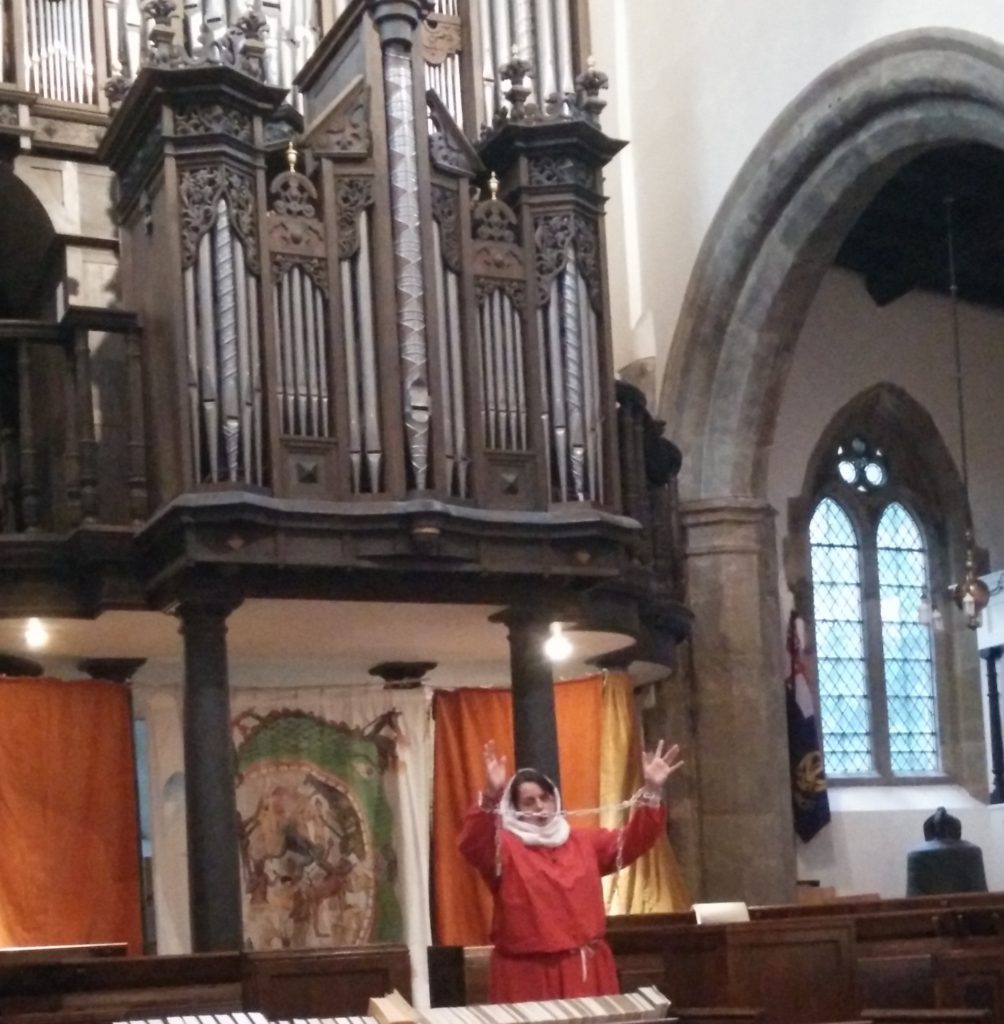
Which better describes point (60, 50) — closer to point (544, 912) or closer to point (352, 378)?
point (352, 378)

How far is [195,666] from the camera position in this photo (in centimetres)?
982

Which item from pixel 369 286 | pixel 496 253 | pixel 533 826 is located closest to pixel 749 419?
pixel 496 253

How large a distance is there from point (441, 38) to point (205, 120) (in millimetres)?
3172

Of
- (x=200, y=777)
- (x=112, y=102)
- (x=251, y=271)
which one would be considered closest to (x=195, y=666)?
(x=200, y=777)

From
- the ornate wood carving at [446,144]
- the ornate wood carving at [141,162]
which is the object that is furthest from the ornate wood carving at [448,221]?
the ornate wood carving at [141,162]

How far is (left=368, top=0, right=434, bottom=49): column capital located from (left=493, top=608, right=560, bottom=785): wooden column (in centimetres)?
301

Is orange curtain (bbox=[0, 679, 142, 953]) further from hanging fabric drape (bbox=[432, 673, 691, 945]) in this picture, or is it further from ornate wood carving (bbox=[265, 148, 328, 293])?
ornate wood carving (bbox=[265, 148, 328, 293])

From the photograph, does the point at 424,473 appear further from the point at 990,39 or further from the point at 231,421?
the point at 990,39

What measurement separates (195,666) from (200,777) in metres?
0.53

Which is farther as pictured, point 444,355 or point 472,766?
point 472,766

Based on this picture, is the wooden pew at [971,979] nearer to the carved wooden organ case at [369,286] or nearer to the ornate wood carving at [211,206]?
the carved wooden organ case at [369,286]

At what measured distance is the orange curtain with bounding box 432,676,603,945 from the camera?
1243 cm

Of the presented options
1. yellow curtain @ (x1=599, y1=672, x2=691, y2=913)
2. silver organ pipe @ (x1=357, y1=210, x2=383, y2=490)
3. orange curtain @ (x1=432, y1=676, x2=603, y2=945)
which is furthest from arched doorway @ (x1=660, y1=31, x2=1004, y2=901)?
silver organ pipe @ (x1=357, y1=210, x2=383, y2=490)

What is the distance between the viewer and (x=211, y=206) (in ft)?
32.9
